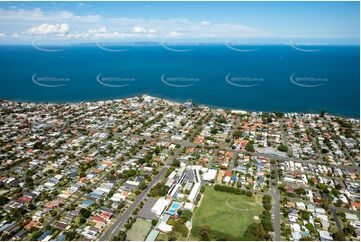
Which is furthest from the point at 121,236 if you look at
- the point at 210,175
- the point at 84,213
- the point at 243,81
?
the point at 243,81

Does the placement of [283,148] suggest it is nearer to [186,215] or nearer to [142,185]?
[186,215]

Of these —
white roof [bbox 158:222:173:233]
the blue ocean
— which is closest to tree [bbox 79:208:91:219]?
white roof [bbox 158:222:173:233]

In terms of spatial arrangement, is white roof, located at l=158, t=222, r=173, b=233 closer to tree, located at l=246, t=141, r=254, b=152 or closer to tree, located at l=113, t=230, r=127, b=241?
tree, located at l=113, t=230, r=127, b=241

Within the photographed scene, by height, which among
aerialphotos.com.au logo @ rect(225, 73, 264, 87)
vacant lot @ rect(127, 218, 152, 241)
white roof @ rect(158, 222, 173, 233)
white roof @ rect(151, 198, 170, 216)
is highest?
aerialphotos.com.au logo @ rect(225, 73, 264, 87)

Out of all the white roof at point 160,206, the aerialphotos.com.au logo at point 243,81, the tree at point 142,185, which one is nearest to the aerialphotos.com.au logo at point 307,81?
the aerialphotos.com.au logo at point 243,81

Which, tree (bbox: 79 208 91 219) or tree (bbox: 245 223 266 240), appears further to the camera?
tree (bbox: 79 208 91 219)

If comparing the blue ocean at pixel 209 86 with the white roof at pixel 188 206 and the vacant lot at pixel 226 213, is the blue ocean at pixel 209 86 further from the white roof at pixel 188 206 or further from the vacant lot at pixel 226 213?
the white roof at pixel 188 206
